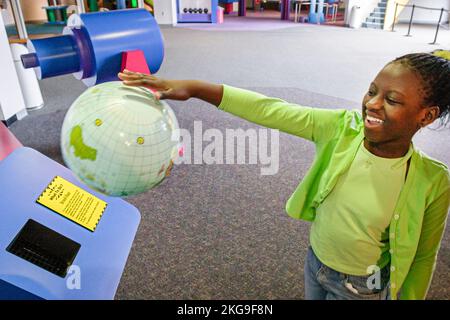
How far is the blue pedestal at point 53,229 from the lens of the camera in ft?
4.21

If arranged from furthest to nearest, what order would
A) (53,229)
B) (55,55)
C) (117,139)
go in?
(53,229) → (55,55) → (117,139)

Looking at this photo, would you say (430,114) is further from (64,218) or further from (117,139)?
(64,218)

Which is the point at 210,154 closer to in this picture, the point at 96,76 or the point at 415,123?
the point at 96,76

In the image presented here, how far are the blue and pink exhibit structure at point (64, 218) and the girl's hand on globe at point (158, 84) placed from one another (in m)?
0.60

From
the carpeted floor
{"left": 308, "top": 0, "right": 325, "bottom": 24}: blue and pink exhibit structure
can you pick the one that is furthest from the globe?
{"left": 308, "top": 0, "right": 325, "bottom": 24}: blue and pink exhibit structure

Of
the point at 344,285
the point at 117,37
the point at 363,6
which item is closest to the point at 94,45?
the point at 117,37

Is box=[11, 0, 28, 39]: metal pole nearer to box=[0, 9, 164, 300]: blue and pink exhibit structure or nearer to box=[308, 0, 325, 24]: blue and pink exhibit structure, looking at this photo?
box=[0, 9, 164, 300]: blue and pink exhibit structure

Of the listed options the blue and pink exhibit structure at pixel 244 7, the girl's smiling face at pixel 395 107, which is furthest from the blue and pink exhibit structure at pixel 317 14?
the girl's smiling face at pixel 395 107

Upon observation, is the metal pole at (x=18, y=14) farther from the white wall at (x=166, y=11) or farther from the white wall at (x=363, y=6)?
the white wall at (x=363, y=6)

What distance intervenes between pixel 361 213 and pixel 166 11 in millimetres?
10459

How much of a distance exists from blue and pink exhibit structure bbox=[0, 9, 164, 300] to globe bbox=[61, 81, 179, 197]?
1.84 feet

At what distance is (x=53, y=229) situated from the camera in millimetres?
1543

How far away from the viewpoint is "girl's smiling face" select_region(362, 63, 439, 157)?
947mm

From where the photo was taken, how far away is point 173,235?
2.15 m
